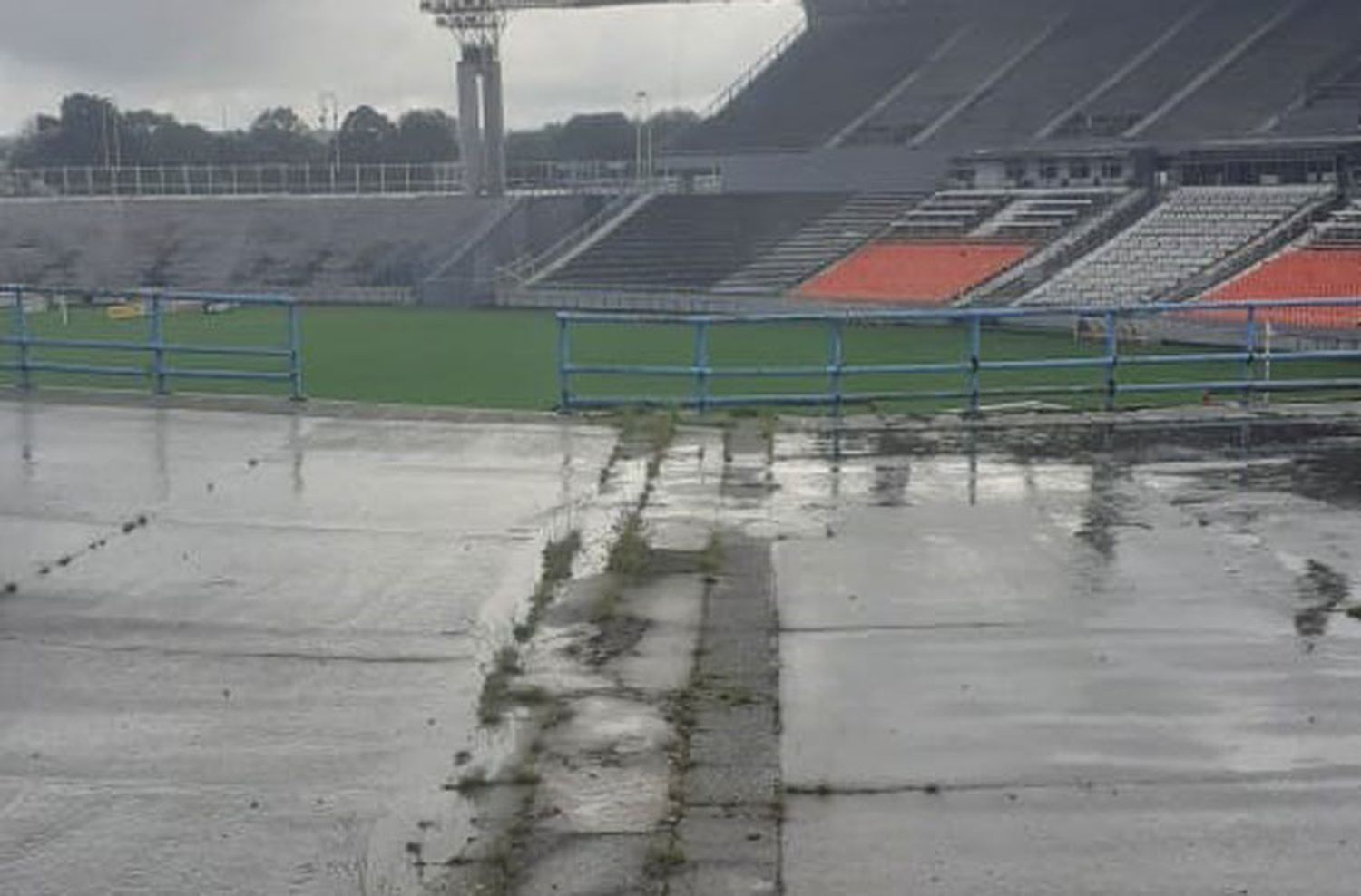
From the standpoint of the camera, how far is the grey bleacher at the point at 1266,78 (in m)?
46.4

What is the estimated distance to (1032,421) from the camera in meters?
14.2

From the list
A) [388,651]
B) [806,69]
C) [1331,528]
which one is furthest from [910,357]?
[806,69]

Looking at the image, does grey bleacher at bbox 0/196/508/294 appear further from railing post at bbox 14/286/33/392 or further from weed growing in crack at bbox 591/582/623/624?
weed growing in crack at bbox 591/582/623/624

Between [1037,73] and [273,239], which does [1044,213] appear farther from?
[273,239]

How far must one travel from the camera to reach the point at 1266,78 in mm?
47562

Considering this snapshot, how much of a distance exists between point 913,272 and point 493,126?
22084 millimetres

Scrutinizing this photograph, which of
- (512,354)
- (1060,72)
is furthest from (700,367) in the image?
(1060,72)

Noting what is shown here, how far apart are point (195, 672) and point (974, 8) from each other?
193ft

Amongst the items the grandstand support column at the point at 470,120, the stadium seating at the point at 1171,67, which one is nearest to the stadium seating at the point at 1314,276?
the stadium seating at the point at 1171,67

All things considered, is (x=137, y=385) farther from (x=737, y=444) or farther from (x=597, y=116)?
(x=597, y=116)

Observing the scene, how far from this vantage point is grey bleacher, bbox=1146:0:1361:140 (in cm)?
4644

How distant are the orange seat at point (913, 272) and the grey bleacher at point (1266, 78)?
5927 millimetres

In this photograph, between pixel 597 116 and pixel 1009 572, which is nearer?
pixel 1009 572

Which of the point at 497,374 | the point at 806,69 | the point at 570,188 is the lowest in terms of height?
the point at 497,374
